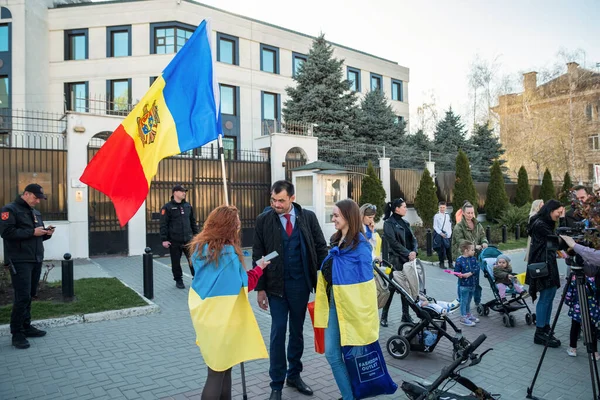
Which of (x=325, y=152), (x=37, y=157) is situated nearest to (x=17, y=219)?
(x=37, y=157)

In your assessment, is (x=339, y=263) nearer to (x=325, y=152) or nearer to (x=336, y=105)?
(x=325, y=152)

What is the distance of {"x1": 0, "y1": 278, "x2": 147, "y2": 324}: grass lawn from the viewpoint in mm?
6820

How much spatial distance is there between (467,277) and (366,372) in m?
3.82

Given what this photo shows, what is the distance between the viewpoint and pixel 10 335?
6074 millimetres

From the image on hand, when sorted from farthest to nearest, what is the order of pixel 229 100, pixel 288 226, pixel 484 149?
pixel 484 149 → pixel 229 100 → pixel 288 226

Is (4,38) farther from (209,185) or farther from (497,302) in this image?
(497,302)

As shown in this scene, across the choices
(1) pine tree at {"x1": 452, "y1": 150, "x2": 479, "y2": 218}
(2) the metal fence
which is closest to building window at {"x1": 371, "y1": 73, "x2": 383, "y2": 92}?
(1) pine tree at {"x1": 452, "y1": 150, "x2": 479, "y2": 218}

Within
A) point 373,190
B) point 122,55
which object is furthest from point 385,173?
point 122,55

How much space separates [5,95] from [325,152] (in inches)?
775

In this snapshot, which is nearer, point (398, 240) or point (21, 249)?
point (21, 249)

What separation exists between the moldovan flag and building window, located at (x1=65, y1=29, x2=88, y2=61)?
82.9 ft

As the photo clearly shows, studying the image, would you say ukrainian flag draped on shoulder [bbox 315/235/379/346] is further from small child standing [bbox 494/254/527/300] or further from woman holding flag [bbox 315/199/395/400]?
small child standing [bbox 494/254/527/300]

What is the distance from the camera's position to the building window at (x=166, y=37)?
2619 cm

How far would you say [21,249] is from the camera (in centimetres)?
566
